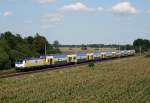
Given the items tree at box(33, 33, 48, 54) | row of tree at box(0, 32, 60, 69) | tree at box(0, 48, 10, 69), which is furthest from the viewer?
tree at box(33, 33, 48, 54)

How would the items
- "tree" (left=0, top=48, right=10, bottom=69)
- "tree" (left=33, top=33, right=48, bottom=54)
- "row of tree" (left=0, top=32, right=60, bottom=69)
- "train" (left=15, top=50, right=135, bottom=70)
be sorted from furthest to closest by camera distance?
"tree" (left=33, top=33, right=48, bottom=54) < "row of tree" (left=0, top=32, right=60, bottom=69) < "tree" (left=0, top=48, right=10, bottom=69) < "train" (left=15, top=50, right=135, bottom=70)

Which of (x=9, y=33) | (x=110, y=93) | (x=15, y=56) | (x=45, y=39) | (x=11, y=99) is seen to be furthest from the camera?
(x=45, y=39)

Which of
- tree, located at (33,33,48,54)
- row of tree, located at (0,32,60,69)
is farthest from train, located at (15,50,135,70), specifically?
tree, located at (33,33,48,54)

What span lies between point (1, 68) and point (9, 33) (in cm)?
2082

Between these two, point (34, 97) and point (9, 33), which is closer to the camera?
point (34, 97)

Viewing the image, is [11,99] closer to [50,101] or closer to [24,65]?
[50,101]

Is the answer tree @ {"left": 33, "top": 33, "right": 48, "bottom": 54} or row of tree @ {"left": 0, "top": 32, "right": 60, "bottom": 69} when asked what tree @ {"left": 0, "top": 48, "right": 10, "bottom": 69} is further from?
tree @ {"left": 33, "top": 33, "right": 48, "bottom": 54}

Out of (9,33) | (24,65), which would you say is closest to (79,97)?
(24,65)

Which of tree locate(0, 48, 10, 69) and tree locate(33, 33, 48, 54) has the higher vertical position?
tree locate(33, 33, 48, 54)

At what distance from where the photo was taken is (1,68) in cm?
6719

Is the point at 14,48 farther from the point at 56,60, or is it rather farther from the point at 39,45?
the point at 39,45

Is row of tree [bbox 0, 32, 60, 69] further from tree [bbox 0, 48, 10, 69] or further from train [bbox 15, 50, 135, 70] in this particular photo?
train [bbox 15, 50, 135, 70]

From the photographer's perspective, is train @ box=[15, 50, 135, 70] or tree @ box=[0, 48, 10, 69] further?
tree @ box=[0, 48, 10, 69]

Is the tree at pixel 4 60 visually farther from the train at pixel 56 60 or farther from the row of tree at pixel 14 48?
the train at pixel 56 60
